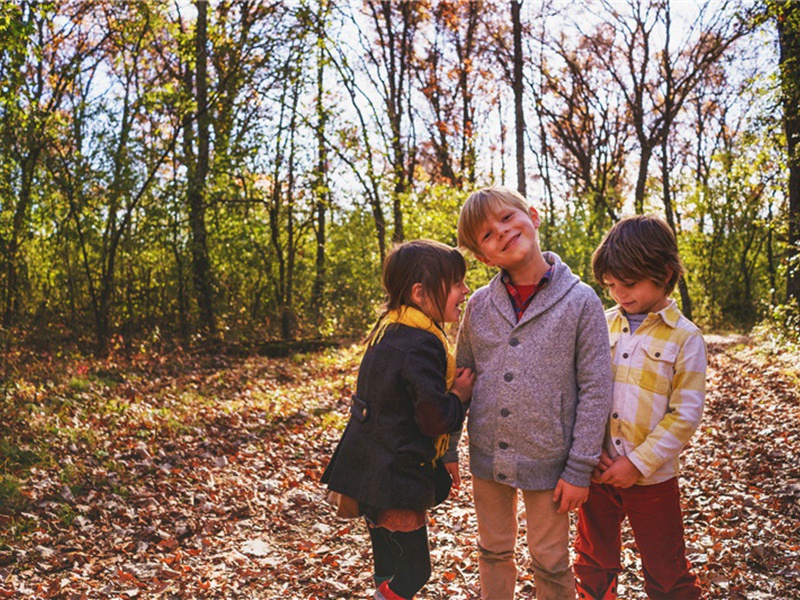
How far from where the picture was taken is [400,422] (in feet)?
8.11

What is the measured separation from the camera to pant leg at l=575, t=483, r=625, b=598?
2.58 metres

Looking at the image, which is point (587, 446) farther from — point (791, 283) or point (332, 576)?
point (791, 283)

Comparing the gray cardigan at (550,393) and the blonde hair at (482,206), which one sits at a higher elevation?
the blonde hair at (482,206)

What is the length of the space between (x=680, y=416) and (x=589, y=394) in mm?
348

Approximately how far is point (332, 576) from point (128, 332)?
8.60m

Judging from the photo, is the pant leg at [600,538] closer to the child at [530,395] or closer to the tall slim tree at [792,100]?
the child at [530,395]

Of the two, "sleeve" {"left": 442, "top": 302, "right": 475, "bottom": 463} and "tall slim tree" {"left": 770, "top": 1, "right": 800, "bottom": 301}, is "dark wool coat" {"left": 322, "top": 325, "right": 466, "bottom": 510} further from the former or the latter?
"tall slim tree" {"left": 770, "top": 1, "right": 800, "bottom": 301}

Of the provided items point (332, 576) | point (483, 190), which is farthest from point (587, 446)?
point (332, 576)

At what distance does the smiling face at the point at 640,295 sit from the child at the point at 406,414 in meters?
0.63

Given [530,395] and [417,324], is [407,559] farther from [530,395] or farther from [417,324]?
[417,324]

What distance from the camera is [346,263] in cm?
1730

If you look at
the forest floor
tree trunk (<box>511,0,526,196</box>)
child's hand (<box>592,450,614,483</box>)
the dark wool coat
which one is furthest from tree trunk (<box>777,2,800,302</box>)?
the dark wool coat

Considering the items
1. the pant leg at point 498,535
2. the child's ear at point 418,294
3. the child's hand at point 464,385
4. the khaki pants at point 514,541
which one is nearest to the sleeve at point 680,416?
the khaki pants at point 514,541

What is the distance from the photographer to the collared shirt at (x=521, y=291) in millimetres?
2541
